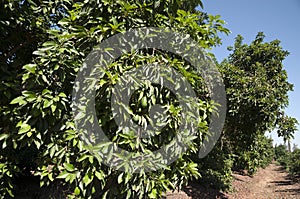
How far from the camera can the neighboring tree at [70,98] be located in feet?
6.56

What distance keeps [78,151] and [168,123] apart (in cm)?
82

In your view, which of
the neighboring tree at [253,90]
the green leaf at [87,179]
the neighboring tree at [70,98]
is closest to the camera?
the green leaf at [87,179]

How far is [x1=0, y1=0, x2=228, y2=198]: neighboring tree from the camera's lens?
200cm

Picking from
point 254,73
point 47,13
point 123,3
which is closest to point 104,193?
point 123,3

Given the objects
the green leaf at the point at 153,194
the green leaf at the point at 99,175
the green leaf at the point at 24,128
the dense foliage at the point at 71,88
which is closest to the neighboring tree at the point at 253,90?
the dense foliage at the point at 71,88

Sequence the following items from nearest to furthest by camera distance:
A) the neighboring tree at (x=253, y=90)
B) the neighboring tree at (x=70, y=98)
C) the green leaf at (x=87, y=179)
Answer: the green leaf at (x=87, y=179)
the neighboring tree at (x=70, y=98)
the neighboring tree at (x=253, y=90)

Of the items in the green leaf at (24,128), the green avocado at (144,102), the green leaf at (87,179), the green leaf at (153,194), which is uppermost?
the green avocado at (144,102)

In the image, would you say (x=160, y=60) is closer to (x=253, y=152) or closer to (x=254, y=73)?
(x=254, y=73)

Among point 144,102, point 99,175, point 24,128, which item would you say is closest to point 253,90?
point 144,102

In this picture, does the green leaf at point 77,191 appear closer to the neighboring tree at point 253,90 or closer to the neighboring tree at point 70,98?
the neighboring tree at point 70,98

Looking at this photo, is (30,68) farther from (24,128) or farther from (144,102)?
(144,102)

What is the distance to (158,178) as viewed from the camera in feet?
6.75

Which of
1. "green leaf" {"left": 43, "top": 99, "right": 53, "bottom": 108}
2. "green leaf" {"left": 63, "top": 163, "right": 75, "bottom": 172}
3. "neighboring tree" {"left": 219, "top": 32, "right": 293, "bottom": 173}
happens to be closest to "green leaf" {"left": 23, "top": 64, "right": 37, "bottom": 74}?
"green leaf" {"left": 43, "top": 99, "right": 53, "bottom": 108}

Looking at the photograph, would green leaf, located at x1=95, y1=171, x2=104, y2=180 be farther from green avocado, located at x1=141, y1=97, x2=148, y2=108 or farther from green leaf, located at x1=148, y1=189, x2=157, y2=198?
green avocado, located at x1=141, y1=97, x2=148, y2=108
